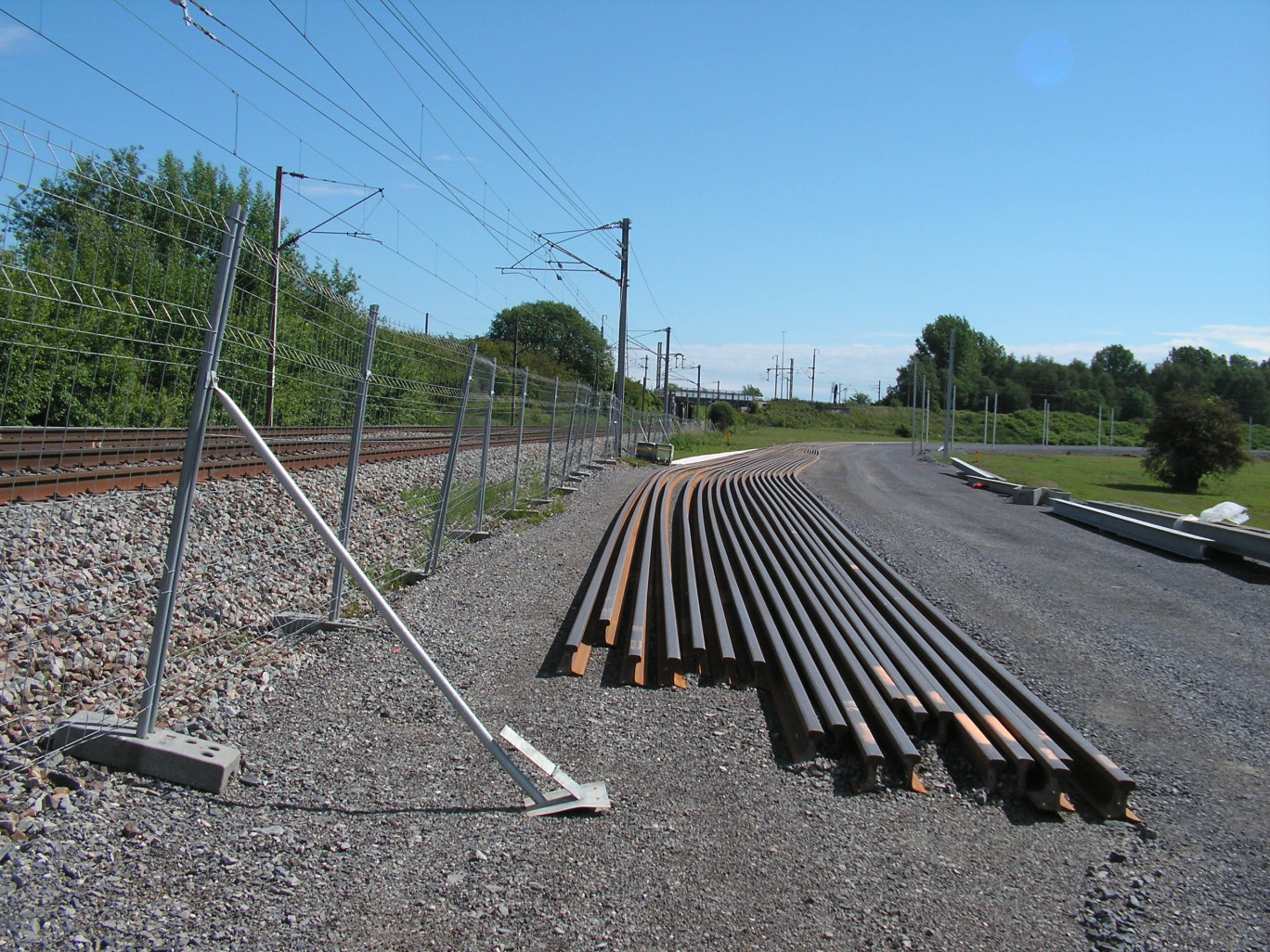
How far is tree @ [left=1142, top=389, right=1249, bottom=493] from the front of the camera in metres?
31.0

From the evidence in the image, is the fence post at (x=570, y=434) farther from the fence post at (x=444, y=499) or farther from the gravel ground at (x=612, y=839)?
the gravel ground at (x=612, y=839)

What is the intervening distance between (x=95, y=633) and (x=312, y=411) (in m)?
6.43

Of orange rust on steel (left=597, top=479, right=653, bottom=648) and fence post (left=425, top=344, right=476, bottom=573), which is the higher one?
fence post (left=425, top=344, right=476, bottom=573)

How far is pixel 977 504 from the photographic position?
22.8m

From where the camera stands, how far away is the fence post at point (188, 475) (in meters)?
4.13

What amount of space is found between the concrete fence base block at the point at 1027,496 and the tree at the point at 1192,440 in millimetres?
11723

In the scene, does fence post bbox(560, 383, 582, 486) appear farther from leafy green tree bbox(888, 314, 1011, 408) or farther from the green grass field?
leafy green tree bbox(888, 314, 1011, 408)

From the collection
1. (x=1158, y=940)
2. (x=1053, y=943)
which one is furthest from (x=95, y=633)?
(x=1158, y=940)

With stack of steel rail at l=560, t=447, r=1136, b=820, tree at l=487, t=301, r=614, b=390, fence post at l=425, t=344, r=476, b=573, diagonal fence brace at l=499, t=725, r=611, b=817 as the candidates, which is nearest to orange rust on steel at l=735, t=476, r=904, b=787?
stack of steel rail at l=560, t=447, r=1136, b=820

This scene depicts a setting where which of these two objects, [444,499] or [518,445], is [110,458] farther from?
[518,445]

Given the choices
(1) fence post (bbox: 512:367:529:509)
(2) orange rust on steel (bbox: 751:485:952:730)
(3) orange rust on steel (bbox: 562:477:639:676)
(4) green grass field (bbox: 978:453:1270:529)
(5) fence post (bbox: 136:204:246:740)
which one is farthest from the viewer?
(4) green grass field (bbox: 978:453:1270:529)

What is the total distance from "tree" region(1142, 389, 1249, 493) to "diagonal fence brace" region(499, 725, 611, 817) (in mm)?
33110

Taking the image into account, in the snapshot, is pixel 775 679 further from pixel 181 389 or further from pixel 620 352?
pixel 620 352

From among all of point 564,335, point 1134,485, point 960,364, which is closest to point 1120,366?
point 960,364
